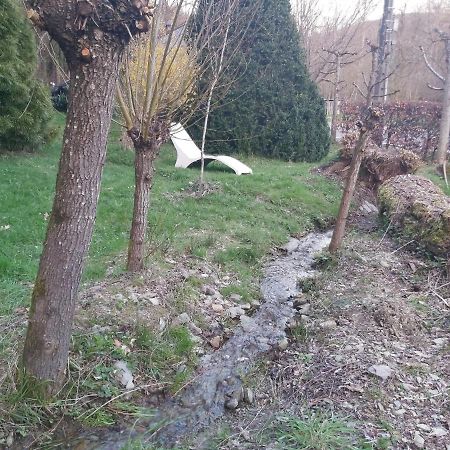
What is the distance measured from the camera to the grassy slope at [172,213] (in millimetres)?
5574

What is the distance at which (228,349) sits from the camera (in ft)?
14.8

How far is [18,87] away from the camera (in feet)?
31.8

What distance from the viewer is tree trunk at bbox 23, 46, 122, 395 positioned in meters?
2.77

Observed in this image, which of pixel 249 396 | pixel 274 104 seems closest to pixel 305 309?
pixel 249 396

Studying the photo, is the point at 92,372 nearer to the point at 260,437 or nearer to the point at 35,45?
the point at 260,437

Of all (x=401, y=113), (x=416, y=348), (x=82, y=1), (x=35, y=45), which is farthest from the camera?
(x=401, y=113)

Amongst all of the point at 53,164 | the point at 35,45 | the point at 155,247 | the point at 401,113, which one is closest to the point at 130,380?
the point at 155,247

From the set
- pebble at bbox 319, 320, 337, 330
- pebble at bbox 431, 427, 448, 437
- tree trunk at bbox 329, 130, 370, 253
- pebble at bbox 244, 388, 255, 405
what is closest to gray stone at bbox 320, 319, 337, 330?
pebble at bbox 319, 320, 337, 330

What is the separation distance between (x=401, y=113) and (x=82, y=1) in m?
14.7

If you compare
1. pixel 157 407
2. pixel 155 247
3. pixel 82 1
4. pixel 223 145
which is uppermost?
pixel 82 1

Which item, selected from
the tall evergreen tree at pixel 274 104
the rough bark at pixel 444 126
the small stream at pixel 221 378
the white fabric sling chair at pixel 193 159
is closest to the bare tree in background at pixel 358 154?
the small stream at pixel 221 378

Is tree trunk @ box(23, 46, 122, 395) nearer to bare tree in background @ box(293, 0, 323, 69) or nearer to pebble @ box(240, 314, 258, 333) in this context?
pebble @ box(240, 314, 258, 333)

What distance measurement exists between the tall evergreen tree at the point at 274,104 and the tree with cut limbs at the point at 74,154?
1076 centimetres

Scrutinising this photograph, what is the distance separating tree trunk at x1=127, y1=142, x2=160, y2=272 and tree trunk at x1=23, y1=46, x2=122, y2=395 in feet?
5.87
